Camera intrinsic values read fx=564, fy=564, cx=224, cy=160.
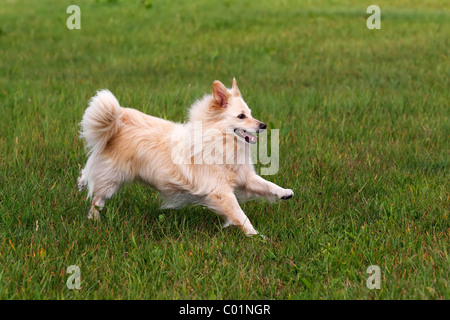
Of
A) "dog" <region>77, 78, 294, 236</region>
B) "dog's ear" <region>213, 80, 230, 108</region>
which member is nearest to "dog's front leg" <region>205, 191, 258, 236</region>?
"dog" <region>77, 78, 294, 236</region>

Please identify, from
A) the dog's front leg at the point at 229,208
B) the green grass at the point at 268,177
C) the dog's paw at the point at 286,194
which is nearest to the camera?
the green grass at the point at 268,177

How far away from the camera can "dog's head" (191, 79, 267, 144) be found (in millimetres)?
3834

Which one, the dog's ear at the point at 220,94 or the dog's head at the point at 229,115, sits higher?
the dog's ear at the point at 220,94

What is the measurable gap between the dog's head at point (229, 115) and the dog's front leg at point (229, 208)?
0.42 metres

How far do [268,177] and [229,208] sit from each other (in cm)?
102

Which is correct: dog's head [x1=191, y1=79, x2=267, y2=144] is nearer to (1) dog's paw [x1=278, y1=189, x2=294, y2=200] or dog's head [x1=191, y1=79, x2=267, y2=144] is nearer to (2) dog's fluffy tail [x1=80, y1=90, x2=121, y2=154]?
(1) dog's paw [x1=278, y1=189, x2=294, y2=200]

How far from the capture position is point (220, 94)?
3873 millimetres

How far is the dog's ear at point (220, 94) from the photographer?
383 centimetres

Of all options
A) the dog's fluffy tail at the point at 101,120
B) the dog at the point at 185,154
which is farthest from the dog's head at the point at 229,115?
the dog's fluffy tail at the point at 101,120

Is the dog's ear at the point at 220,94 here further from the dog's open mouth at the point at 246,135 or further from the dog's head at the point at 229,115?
the dog's open mouth at the point at 246,135

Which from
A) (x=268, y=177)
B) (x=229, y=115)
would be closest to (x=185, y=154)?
(x=229, y=115)
